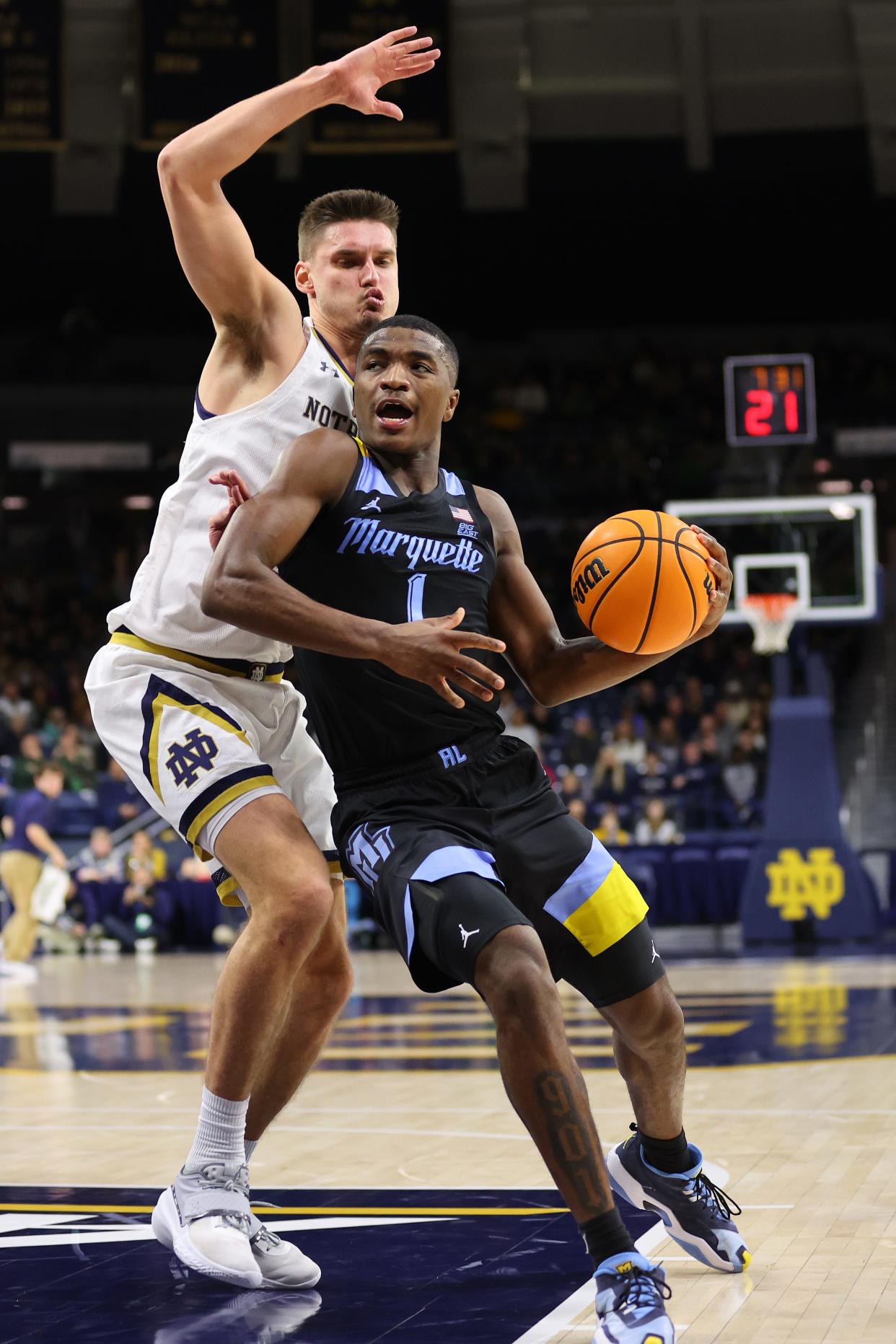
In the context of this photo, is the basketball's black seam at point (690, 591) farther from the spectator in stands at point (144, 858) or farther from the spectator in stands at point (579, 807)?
the spectator in stands at point (144, 858)

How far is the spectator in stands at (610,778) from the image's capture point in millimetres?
18000

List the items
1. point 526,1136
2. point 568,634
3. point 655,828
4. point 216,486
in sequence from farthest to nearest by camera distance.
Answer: point 568,634 → point 655,828 → point 526,1136 → point 216,486

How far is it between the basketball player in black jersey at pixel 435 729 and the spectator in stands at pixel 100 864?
1328 centimetres

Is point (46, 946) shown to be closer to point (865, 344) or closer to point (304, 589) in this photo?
point (304, 589)

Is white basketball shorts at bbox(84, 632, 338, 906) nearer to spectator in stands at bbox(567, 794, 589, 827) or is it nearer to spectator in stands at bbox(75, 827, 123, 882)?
spectator in stands at bbox(567, 794, 589, 827)

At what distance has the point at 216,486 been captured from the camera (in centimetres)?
432

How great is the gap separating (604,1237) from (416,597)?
4.84 ft

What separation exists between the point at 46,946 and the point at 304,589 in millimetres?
13796

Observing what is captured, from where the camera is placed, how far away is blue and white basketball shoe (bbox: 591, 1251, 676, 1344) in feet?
10.4

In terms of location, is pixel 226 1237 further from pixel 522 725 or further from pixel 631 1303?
pixel 522 725

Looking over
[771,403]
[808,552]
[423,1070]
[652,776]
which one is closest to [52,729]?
[652,776]

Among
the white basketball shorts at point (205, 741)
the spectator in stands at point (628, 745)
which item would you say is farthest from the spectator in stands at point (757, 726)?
the white basketball shorts at point (205, 741)

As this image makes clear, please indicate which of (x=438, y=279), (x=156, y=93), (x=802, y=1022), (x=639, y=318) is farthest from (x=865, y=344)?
(x=802, y=1022)

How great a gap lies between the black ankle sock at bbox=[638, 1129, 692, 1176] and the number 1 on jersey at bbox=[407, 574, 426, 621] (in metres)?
1.38
